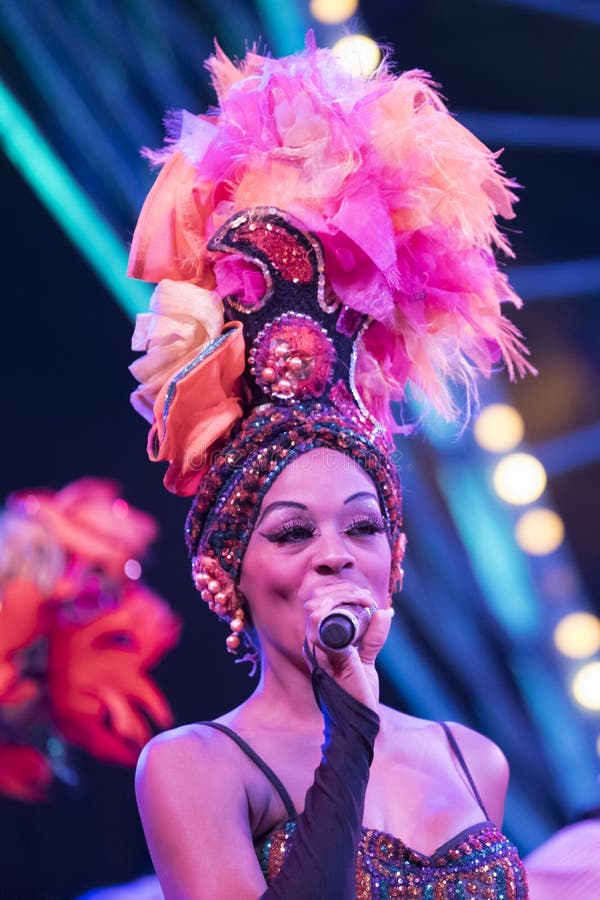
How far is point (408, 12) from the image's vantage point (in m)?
3.27

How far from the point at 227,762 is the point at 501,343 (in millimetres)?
925

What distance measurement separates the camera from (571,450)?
3.40 metres

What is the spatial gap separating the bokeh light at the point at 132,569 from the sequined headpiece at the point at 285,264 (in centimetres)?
91

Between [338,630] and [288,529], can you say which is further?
[288,529]

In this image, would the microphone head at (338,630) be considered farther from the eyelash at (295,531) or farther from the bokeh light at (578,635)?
the bokeh light at (578,635)

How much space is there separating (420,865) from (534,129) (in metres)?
2.39

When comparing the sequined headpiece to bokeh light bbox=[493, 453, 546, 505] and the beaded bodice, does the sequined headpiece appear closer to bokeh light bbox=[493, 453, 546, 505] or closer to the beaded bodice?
the beaded bodice

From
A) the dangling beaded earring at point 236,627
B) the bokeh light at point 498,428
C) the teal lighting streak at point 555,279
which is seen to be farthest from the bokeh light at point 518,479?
the dangling beaded earring at point 236,627

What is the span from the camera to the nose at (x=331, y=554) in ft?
5.66

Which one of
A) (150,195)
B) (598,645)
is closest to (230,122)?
(150,195)

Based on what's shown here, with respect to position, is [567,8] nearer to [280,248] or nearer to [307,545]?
[280,248]

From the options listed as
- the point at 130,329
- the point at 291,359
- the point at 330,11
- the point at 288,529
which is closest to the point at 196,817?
the point at 288,529

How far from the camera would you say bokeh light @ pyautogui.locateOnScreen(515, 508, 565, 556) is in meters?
3.30

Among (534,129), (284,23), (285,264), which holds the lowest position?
(285,264)
